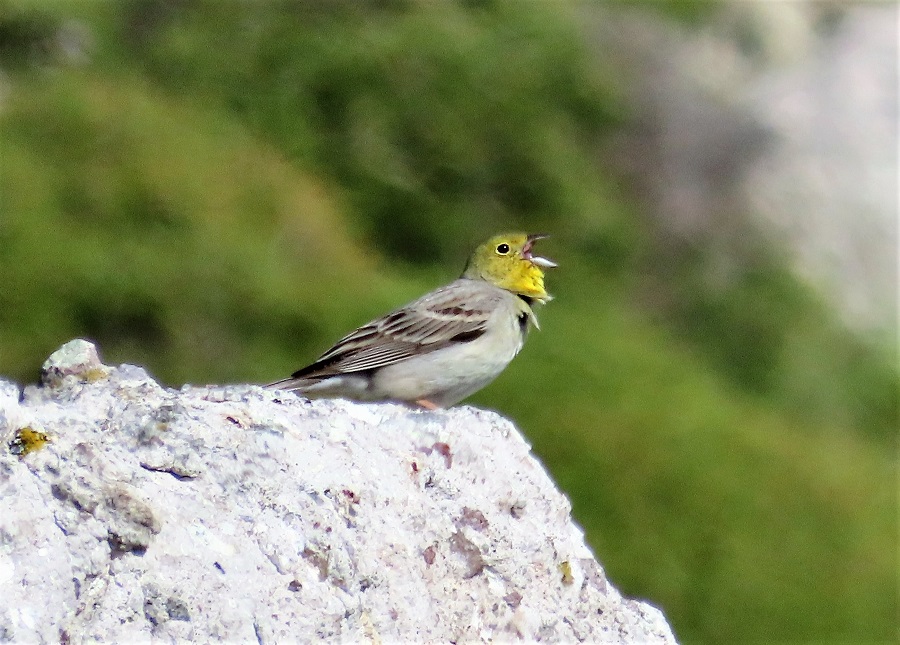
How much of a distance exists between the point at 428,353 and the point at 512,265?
3.70 feet

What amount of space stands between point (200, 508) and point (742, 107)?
52.8 feet

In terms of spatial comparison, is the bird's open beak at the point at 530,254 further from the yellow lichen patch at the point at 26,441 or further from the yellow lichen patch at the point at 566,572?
the yellow lichen patch at the point at 26,441

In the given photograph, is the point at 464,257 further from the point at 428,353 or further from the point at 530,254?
the point at 428,353

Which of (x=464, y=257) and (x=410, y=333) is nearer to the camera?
(x=410, y=333)

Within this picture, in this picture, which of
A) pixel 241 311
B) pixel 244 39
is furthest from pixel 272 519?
pixel 244 39

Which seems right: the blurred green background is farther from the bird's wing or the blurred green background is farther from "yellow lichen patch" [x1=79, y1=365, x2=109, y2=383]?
"yellow lichen patch" [x1=79, y1=365, x2=109, y2=383]

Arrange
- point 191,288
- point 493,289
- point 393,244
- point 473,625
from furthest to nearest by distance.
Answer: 1. point 393,244
2. point 191,288
3. point 493,289
4. point 473,625

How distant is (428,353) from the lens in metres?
7.36

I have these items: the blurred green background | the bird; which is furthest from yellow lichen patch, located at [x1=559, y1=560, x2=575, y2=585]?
the blurred green background

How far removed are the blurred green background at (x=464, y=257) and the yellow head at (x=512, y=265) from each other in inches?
156

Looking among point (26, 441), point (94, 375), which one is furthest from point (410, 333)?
point (26, 441)

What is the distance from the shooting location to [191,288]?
12.8 meters

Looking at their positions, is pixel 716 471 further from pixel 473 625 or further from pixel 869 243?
pixel 473 625

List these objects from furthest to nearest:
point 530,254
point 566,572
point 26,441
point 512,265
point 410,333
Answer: point 530,254, point 512,265, point 410,333, point 566,572, point 26,441
